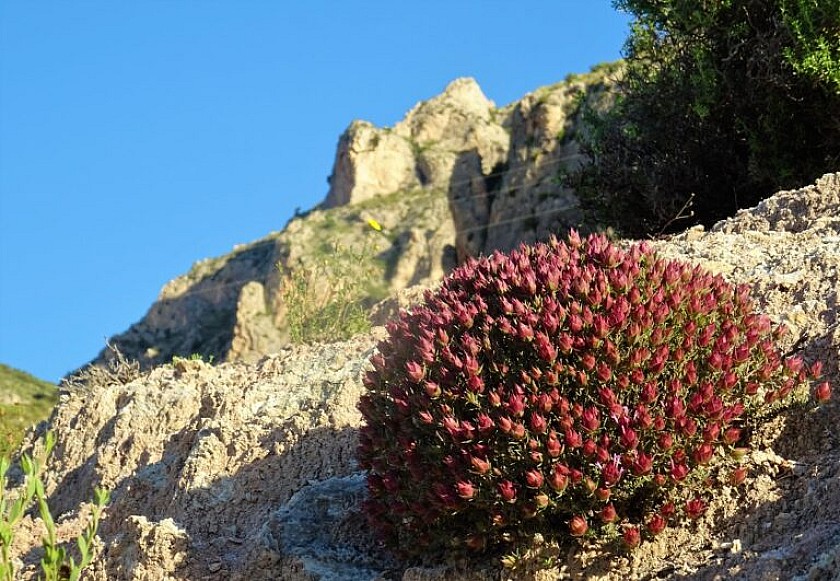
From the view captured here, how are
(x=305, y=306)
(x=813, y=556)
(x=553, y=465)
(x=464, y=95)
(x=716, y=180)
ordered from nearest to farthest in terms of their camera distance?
(x=813, y=556), (x=553, y=465), (x=305, y=306), (x=716, y=180), (x=464, y=95)

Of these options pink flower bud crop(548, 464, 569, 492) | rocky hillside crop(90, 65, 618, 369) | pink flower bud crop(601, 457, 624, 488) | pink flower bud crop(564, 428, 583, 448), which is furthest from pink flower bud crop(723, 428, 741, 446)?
rocky hillside crop(90, 65, 618, 369)

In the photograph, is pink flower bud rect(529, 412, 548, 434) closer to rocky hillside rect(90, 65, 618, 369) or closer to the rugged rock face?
the rugged rock face

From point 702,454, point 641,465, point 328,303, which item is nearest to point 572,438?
point 641,465

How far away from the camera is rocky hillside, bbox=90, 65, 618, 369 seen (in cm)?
6359

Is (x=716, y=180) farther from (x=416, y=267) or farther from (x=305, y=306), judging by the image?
(x=416, y=267)

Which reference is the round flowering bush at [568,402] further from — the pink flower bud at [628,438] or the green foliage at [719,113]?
the green foliage at [719,113]

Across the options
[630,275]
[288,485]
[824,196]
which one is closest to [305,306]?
[288,485]

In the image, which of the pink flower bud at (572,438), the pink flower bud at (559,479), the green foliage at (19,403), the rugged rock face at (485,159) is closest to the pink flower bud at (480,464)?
the pink flower bud at (559,479)

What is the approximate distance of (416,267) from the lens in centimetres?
7744

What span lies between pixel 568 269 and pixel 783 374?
4.58 ft

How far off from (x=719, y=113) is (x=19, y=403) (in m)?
14.3

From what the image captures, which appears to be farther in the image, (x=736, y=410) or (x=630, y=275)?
(x=630, y=275)

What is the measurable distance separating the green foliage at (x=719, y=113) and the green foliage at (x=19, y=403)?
8233 mm

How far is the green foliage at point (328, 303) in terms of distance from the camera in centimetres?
1182
